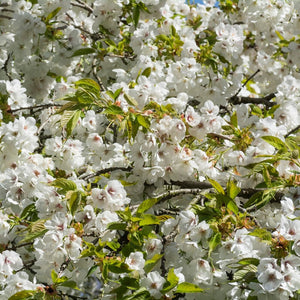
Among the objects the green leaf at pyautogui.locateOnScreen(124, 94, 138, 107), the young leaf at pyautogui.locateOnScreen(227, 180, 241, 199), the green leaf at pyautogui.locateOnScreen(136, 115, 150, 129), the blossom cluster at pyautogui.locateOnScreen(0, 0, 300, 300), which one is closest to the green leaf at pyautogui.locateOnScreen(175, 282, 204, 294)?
the blossom cluster at pyautogui.locateOnScreen(0, 0, 300, 300)

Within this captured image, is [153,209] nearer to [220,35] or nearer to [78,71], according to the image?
[220,35]

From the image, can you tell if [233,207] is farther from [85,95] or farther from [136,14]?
[136,14]

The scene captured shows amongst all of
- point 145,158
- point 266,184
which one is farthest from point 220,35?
point 266,184

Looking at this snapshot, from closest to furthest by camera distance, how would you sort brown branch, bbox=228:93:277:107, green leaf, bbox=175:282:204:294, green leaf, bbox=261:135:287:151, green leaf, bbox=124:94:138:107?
green leaf, bbox=175:282:204:294 < green leaf, bbox=261:135:287:151 < green leaf, bbox=124:94:138:107 < brown branch, bbox=228:93:277:107

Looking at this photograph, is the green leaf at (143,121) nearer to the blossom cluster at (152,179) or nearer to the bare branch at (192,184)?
the blossom cluster at (152,179)

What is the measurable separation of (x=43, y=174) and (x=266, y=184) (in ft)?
3.62

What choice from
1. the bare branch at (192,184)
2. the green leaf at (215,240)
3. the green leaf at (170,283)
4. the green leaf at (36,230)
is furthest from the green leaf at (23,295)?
the bare branch at (192,184)

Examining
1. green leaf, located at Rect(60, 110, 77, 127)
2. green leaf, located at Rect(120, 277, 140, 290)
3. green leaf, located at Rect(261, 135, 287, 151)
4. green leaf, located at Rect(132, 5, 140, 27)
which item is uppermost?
green leaf, located at Rect(261, 135, 287, 151)

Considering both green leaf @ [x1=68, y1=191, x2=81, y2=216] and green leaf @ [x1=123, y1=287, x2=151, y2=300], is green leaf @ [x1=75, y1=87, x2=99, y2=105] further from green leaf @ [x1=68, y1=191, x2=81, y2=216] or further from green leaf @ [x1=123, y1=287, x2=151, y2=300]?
green leaf @ [x1=123, y1=287, x2=151, y2=300]

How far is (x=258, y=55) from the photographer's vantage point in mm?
5145

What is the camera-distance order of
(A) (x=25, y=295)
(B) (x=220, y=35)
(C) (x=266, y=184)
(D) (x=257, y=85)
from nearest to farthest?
1. (A) (x=25, y=295)
2. (C) (x=266, y=184)
3. (B) (x=220, y=35)
4. (D) (x=257, y=85)

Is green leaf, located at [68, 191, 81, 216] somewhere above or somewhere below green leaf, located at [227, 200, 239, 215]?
below

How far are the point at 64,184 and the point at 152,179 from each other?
0.53 m

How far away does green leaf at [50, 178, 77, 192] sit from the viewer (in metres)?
2.44
